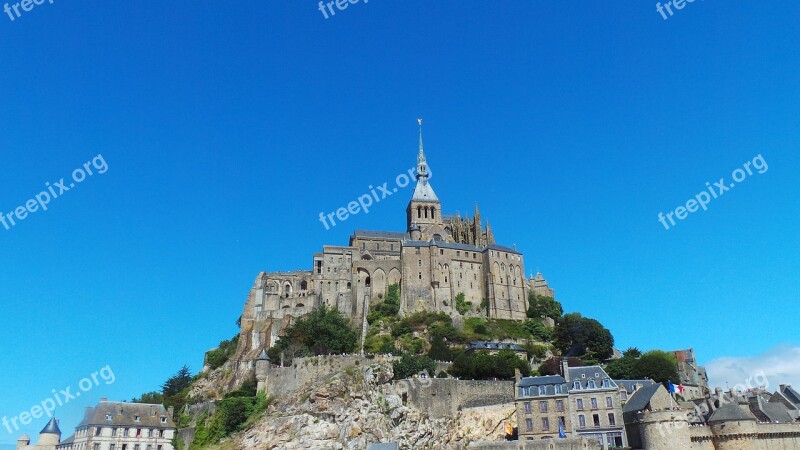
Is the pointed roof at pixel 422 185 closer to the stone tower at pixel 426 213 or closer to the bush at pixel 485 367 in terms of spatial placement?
the stone tower at pixel 426 213

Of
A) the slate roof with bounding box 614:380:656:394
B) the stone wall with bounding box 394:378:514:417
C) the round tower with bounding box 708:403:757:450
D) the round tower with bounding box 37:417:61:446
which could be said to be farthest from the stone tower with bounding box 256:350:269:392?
the round tower with bounding box 708:403:757:450

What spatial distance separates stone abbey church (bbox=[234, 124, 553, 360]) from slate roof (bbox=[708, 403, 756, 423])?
40934 millimetres

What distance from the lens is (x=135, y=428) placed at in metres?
59.4

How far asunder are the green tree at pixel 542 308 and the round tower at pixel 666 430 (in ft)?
139

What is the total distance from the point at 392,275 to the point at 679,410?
1952 inches

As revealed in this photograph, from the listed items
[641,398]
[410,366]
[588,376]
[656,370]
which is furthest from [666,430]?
[410,366]

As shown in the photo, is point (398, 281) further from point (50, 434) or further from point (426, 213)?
point (50, 434)

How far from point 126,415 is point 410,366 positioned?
26.1 metres

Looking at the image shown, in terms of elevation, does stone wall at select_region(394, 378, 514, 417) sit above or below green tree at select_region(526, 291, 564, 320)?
below

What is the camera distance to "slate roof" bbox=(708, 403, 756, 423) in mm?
47750

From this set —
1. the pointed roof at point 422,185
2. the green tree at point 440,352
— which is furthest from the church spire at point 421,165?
the green tree at point 440,352

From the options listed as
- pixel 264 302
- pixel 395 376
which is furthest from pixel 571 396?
pixel 264 302

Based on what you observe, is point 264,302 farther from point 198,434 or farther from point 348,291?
point 198,434

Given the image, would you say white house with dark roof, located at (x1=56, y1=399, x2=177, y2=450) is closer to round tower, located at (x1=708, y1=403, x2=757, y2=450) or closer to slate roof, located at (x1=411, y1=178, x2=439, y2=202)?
round tower, located at (x1=708, y1=403, x2=757, y2=450)
